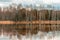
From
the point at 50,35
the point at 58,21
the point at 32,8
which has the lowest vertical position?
the point at 50,35

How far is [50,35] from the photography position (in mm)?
1285

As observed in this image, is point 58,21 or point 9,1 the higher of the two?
point 9,1

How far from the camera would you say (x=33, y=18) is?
4.18 ft

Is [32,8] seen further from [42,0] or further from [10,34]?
[10,34]

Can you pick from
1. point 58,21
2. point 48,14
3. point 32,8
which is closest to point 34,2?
point 32,8

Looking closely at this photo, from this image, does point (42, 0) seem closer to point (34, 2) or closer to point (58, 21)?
point (34, 2)

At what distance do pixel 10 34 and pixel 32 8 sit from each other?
0.99ft

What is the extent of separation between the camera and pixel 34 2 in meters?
1.29

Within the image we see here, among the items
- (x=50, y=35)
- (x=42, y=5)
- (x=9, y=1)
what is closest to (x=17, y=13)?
(x=9, y=1)

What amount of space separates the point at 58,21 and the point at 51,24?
7cm

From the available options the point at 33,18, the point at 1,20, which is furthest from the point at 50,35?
the point at 1,20

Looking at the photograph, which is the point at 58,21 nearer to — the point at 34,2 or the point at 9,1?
the point at 34,2

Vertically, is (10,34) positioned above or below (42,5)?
below

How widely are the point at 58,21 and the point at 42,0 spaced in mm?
235
